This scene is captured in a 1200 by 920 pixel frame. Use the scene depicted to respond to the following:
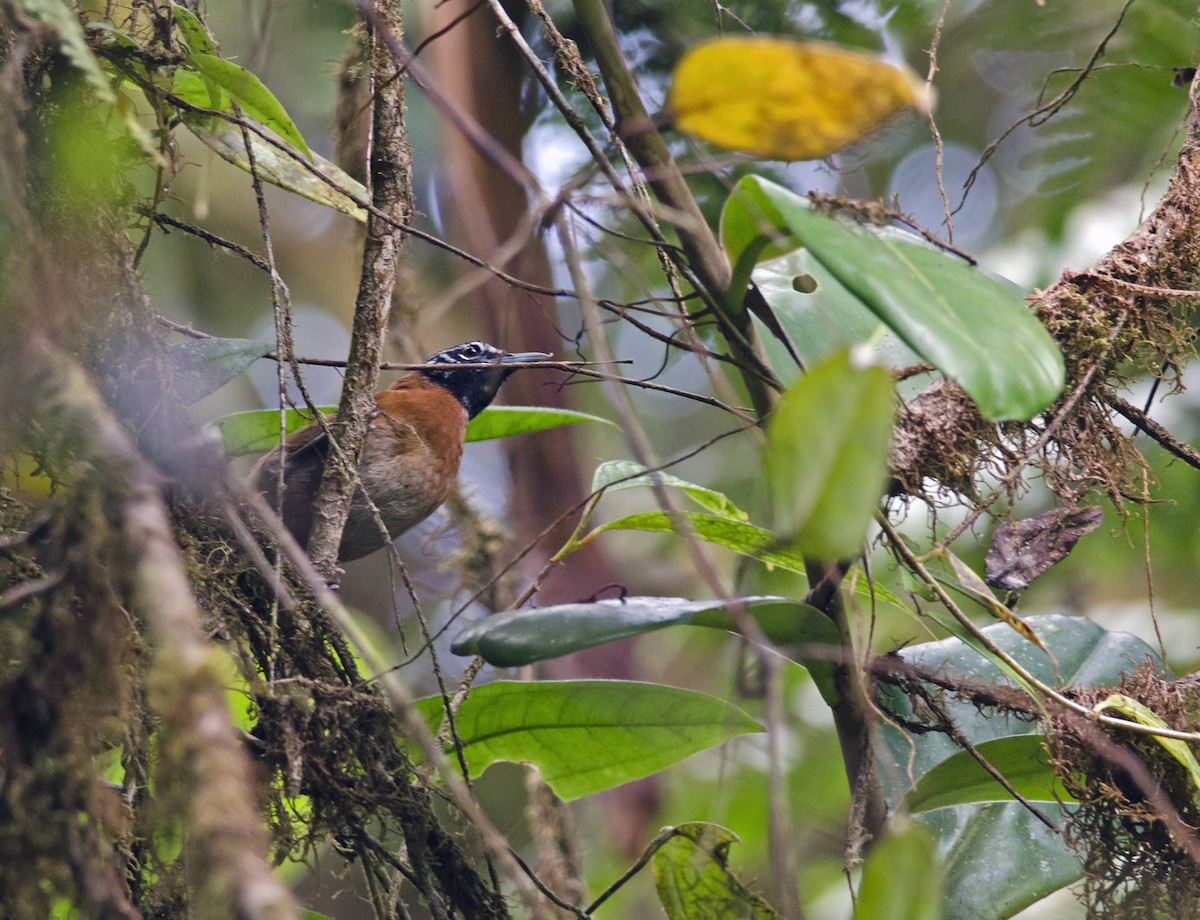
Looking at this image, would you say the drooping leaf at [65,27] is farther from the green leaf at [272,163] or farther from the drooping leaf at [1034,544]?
the drooping leaf at [1034,544]

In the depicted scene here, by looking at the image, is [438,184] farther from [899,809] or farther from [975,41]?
[899,809]

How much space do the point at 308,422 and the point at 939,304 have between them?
5.49 feet

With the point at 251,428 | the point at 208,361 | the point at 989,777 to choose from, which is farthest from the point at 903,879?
the point at 251,428

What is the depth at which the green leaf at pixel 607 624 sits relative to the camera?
4.66 ft

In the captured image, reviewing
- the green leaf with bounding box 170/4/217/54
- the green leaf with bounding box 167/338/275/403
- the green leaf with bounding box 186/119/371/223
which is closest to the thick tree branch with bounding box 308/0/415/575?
the green leaf with bounding box 186/119/371/223

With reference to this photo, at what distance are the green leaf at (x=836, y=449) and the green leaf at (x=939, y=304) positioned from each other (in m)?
0.24

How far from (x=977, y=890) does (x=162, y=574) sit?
1.62m

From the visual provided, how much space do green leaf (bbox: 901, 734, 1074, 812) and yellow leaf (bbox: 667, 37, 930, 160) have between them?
1.13 m

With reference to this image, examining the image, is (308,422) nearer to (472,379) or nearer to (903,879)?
(472,379)

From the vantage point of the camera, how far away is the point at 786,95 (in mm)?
951

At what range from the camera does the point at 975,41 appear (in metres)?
4.76

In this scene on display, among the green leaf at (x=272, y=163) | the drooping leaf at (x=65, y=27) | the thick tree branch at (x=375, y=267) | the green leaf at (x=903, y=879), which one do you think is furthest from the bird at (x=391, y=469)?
the green leaf at (x=903, y=879)

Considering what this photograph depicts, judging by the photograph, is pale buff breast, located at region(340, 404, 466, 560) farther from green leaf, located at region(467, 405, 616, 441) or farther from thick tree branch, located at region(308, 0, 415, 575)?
thick tree branch, located at region(308, 0, 415, 575)

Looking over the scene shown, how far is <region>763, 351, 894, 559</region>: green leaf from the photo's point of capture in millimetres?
854
